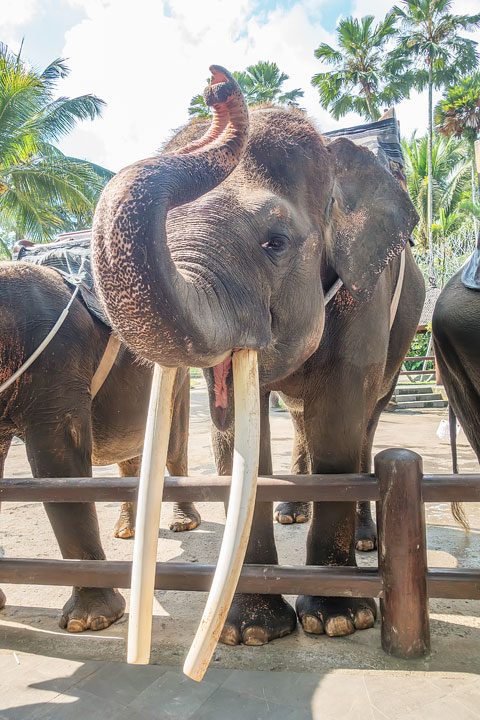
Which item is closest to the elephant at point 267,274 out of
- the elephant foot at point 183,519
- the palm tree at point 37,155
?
the elephant foot at point 183,519

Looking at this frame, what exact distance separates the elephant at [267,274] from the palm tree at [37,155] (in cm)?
1280

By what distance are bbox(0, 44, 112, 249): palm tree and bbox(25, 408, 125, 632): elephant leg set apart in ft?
41.4

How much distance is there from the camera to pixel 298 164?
2.15 m

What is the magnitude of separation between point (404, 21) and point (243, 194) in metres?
28.7

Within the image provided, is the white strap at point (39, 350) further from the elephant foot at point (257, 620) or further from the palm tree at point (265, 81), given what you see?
the palm tree at point (265, 81)

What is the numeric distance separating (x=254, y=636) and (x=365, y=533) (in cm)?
150

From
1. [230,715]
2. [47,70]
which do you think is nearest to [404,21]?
[47,70]

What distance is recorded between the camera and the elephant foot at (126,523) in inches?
157

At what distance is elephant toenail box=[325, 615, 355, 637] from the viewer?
235cm

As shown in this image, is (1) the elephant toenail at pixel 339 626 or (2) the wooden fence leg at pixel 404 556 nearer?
(2) the wooden fence leg at pixel 404 556

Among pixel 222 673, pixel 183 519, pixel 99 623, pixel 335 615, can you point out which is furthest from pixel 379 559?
pixel 183 519

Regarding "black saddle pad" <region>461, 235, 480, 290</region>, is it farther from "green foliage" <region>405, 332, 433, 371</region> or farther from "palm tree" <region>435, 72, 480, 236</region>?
"palm tree" <region>435, 72, 480, 236</region>

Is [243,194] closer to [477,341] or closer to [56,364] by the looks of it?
[56,364]

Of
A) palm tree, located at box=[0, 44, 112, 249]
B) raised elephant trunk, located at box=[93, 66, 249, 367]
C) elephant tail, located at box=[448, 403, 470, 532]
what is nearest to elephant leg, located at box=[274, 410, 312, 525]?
elephant tail, located at box=[448, 403, 470, 532]
